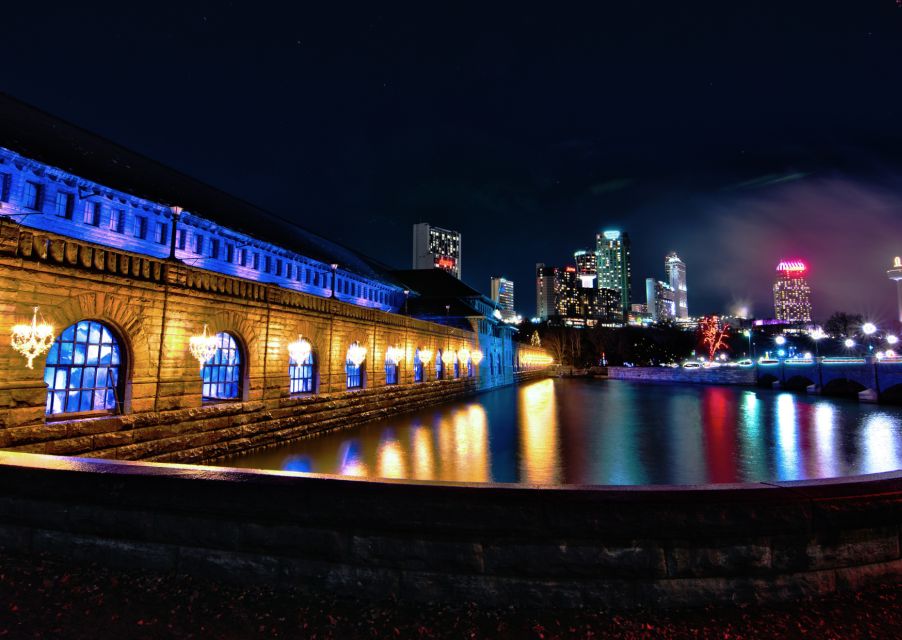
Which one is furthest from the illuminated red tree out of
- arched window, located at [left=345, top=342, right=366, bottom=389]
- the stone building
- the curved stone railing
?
the curved stone railing

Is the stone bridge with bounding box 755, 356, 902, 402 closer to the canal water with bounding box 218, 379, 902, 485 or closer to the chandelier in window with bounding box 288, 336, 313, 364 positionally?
the canal water with bounding box 218, 379, 902, 485

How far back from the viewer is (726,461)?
16938mm

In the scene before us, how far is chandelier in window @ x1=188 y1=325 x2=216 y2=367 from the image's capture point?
14.4 m

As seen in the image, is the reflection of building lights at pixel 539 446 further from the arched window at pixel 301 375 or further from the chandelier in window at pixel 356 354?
the arched window at pixel 301 375

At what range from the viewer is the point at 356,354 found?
24.6 meters

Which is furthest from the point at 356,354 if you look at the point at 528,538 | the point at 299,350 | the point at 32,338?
the point at 528,538

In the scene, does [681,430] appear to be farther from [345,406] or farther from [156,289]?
[156,289]

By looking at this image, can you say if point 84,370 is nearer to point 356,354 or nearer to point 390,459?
point 390,459

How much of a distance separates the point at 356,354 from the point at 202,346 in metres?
10.3

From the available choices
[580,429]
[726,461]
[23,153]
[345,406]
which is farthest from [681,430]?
[23,153]

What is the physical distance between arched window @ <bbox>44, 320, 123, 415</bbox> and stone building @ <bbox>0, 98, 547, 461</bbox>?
1.2 inches

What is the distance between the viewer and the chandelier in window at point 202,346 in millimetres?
14439

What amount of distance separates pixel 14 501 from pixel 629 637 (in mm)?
5623

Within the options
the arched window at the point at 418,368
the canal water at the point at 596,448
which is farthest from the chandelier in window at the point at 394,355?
the arched window at the point at 418,368
